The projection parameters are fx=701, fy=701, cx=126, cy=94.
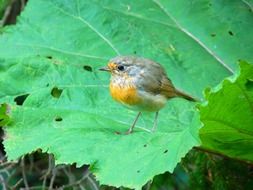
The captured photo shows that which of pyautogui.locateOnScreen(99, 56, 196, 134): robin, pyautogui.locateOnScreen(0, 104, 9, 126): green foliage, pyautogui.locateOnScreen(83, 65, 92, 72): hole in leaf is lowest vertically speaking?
pyautogui.locateOnScreen(83, 65, 92, 72): hole in leaf

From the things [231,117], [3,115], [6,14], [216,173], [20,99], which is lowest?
[216,173]

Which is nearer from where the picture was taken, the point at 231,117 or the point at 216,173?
the point at 231,117

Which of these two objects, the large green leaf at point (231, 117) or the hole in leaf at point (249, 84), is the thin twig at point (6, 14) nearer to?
the large green leaf at point (231, 117)

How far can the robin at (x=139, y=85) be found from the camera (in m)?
4.48

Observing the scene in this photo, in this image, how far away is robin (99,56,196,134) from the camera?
4477mm

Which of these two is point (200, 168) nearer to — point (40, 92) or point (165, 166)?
point (40, 92)

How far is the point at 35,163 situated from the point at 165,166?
3.12m

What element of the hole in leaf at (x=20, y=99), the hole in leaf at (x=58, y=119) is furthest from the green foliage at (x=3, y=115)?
the hole in leaf at (x=58, y=119)

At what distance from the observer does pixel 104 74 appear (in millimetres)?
5031

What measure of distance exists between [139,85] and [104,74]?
0.51 m

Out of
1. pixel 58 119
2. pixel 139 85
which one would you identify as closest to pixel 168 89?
pixel 139 85

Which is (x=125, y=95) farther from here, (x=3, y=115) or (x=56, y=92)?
(x=3, y=115)

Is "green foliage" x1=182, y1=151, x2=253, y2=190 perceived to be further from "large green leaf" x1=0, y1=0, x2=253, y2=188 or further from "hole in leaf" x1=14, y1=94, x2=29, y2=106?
"hole in leaf" x1=14, y1=94, x2=29, y2=106

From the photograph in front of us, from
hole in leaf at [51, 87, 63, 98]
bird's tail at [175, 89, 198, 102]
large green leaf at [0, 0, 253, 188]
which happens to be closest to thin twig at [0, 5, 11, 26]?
large green leaf at [0, 0, 253, 188]
